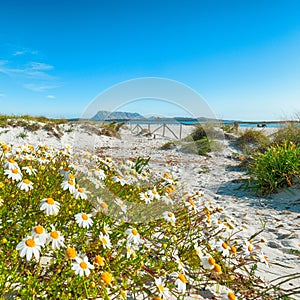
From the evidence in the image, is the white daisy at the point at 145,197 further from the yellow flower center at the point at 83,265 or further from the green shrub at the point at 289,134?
the green shrub at the point at 289,134

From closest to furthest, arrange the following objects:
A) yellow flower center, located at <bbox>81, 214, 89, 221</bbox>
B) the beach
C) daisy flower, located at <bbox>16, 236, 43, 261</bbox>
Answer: daisy flower, located at <bbox>16, 236, 43, 261</bbox> → yellow flower center, located at <bbox>81, 214, 89, 221</bbox> → the beach

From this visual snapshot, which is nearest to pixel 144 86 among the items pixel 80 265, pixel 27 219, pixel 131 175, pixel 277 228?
pixel 131 175

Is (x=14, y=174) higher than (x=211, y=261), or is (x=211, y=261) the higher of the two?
(x=14, y=174)

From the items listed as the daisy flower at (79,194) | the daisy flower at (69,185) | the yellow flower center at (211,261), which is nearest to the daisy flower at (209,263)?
the yellow flower center at (211,261)

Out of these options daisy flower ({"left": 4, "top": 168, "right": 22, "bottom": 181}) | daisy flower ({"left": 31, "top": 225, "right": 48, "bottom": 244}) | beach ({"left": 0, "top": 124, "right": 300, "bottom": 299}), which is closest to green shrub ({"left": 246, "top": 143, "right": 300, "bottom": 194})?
beach ({"left": 0, "top": 124, "right": 300, "bottom": 299})

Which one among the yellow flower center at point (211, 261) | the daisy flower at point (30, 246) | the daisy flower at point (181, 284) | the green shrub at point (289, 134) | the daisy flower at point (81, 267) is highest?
the green shrub at point (289, 134)

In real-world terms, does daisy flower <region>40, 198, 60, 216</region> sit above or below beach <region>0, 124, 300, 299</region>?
above

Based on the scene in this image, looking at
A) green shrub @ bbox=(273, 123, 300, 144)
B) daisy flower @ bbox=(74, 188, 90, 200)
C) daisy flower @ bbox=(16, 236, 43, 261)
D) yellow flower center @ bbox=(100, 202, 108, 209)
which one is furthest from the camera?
green shrub @ bbox=(273, 123, 300, 144)

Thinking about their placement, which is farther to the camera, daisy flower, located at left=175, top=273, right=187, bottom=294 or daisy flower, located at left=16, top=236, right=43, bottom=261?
daisy flower, located at left=175, top=273, right=187, bottom=294

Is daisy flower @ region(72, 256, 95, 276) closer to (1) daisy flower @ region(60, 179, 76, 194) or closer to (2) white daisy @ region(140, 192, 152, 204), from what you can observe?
(1) daisy flower @ region(60, 179, 76, 194)

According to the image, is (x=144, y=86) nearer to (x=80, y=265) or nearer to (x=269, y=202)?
(x=269, y=202)

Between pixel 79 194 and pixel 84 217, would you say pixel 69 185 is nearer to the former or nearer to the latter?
pixel 79 194

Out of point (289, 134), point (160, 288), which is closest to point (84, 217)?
point (160, 288)

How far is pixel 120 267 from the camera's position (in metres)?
1.83
